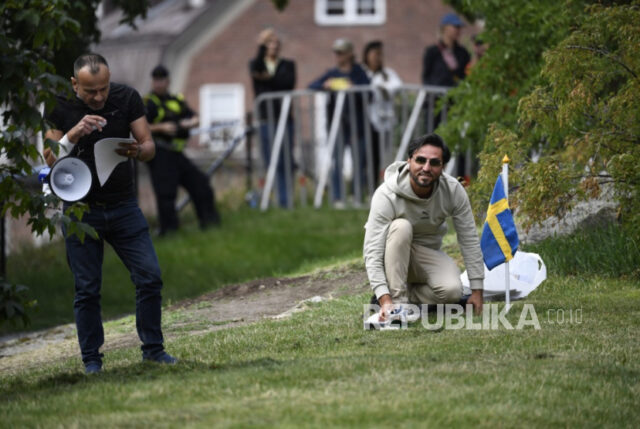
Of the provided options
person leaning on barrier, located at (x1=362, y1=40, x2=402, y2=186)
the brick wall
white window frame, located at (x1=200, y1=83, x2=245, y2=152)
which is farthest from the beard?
white window frame, located at (x1=200, y1=83, x2=245, y2=152)

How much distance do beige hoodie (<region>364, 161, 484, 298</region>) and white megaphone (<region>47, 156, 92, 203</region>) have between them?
233cm

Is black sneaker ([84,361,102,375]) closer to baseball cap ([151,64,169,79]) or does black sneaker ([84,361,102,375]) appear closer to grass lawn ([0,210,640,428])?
grass lawn ([0,210,640,428])

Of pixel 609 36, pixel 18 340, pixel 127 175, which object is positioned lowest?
pixel 18 340

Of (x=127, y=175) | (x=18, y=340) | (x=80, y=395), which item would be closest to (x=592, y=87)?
(x=127, y=175)

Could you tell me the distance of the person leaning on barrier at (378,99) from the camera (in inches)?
699

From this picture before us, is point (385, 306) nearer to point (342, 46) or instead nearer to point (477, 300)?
point (477, 300)

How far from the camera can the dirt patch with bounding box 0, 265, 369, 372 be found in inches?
411

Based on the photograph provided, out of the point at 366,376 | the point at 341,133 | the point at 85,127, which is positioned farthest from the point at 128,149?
the point at 341,133

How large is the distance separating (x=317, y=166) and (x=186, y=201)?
7.27 feet

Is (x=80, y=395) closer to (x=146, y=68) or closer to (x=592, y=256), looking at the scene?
(x=592, y=256)

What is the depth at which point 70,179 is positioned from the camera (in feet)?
24.8

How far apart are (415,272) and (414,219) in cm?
50

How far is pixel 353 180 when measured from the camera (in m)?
18.3

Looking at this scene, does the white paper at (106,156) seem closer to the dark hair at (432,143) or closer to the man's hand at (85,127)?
the man's hand at (85,127)
